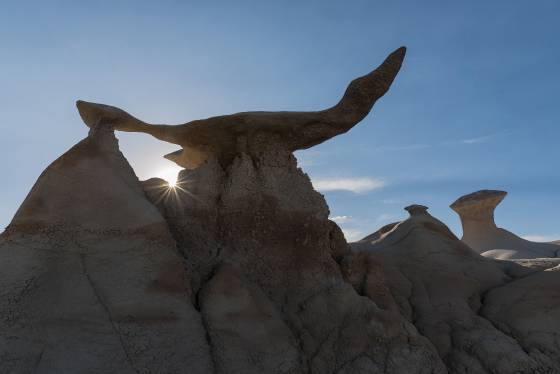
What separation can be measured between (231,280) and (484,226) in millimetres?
17325

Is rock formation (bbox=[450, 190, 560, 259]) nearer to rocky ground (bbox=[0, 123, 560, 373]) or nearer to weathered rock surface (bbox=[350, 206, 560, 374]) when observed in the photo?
weathered rock surface (bbox=[350, 206, 560, 374])

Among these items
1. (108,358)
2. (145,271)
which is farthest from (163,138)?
(108,358)

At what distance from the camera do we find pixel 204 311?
14.3 ft

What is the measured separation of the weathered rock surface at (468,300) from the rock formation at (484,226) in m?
11.9

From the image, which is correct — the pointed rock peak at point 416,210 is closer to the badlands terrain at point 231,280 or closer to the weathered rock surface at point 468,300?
the weathered rock surface at point 468,300

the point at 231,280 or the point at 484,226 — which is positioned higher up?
the point at 484,226

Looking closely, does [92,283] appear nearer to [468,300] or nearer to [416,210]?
[468,300]

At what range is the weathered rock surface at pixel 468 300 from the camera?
5.43 metres

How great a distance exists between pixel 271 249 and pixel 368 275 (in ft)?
4.89

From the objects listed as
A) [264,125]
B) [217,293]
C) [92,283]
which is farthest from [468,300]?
[92,283]

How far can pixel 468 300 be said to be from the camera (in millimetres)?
6730

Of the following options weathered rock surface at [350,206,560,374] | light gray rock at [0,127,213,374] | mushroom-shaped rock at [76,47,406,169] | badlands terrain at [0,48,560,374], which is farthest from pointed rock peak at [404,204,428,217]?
light gray rock at [0,127,213,374]

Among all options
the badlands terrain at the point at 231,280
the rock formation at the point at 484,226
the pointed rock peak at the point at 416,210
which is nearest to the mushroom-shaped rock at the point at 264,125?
the badlands terrain at the point at 231,280

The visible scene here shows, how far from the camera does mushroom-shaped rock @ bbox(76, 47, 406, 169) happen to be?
5566mm
